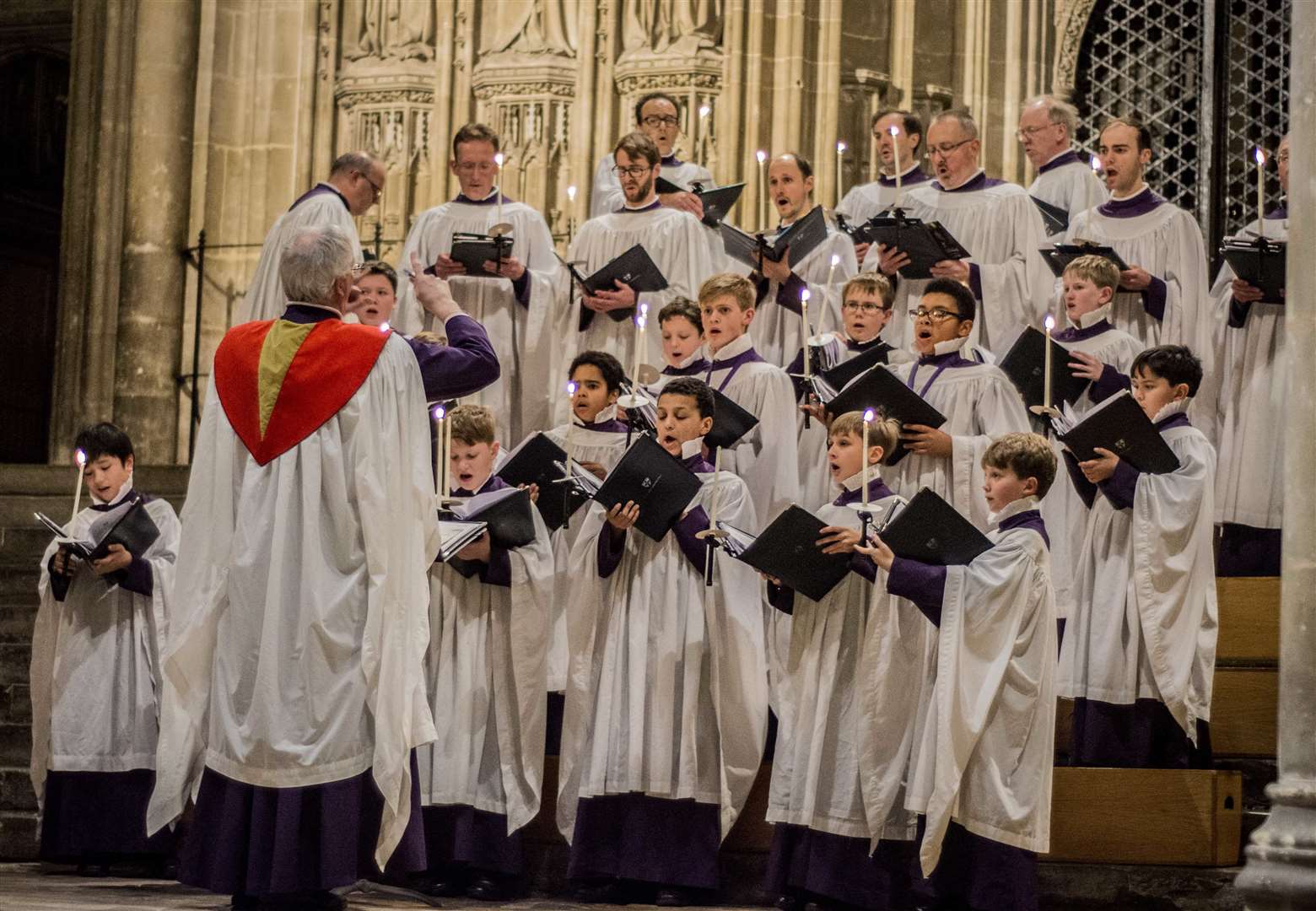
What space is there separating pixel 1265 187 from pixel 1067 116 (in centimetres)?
280

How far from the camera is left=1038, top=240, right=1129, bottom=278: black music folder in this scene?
838 cm

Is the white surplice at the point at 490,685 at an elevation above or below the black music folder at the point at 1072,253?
below

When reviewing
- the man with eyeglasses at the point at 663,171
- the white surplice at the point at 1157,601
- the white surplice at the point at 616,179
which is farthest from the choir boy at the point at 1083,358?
the white surplice at the point at 616,179

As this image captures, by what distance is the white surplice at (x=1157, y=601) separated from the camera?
23.6ft

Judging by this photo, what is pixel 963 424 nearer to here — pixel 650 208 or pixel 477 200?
pixel 650 208

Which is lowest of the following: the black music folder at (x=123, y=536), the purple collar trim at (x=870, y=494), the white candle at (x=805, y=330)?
the black music folder at (x=123, y=536)

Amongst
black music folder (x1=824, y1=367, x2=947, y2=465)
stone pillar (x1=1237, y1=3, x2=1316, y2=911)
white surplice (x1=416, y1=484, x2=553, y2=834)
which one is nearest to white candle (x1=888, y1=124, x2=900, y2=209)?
black music folder (x1=824, y1=367, x2=947, y2=465)

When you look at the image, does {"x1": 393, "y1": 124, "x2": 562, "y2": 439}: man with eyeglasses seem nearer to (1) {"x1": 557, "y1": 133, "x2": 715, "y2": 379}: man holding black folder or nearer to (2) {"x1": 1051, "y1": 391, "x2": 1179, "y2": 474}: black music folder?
(1) {"x1": 557, "y1": 133, "x2": 715, "y2": 379}: man holding black folder

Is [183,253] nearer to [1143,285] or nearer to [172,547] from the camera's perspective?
[172,547]

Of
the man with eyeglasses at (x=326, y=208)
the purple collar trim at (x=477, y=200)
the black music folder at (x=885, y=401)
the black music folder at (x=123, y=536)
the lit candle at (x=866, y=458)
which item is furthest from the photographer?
the purple collar trim at (x=477, y=200)

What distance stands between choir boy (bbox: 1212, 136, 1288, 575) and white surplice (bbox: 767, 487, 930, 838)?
235 centimetres

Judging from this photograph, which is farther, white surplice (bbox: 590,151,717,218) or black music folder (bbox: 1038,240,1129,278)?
white surplice (bbox: 590,151,717,218)

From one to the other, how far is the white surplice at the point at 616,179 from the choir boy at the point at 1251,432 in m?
2.64

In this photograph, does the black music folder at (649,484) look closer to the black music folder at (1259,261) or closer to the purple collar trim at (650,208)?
the black music folder at (1259,261)
